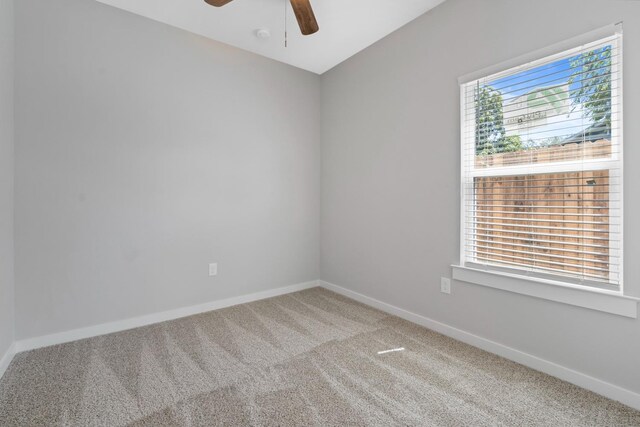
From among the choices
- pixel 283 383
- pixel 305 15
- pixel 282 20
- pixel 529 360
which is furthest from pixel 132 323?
pixel 529 360

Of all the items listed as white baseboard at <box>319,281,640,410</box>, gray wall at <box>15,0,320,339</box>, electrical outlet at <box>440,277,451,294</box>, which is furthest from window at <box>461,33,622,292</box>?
gray wall at <box>15,0,320,339</box>

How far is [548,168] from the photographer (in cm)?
182

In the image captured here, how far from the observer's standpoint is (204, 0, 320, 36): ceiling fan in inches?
73.1

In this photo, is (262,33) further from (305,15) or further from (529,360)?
(529,360)

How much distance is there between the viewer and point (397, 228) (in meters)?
2.72

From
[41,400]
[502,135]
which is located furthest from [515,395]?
[41,400]

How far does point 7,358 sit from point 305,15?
2943mm

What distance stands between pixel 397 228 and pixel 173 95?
2.35m

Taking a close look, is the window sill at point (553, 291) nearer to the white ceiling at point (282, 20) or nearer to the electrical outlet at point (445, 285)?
the electrical outlet at point (445, 285)

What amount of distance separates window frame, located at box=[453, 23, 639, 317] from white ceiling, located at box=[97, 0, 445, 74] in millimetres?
841

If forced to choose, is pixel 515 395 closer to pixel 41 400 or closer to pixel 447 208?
pixel 447 208

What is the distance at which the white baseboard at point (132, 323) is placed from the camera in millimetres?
→ 2104

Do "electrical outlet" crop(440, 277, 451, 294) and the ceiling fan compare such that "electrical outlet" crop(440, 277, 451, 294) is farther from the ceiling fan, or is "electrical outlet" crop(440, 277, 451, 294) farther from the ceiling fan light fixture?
the ceiling fan light fixture

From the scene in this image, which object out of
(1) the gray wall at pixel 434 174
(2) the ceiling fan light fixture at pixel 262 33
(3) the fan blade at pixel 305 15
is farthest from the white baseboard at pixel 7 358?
(2) the ceiling fan light fixture at pixel 262 33
